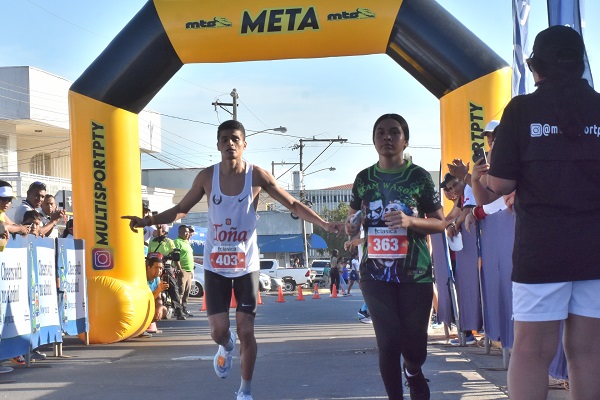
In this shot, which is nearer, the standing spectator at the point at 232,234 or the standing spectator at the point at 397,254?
the standing spectator at the point at 397,254

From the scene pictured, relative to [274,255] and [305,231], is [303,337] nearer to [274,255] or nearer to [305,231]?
[305,231]

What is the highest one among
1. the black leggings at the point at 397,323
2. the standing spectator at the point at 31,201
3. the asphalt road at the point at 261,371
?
the standing spectator at the point at 31,201

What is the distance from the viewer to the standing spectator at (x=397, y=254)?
5758mm

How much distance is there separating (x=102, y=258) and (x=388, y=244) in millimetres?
6893

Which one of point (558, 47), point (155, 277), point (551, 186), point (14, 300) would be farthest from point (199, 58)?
point (551, 186)

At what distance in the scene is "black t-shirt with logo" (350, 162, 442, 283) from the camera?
229 inches

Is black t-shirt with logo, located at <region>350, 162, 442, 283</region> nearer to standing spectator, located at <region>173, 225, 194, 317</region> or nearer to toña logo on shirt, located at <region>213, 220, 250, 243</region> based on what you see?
toña logo on shirt, located at <region>213, 220, 250, 243</region>

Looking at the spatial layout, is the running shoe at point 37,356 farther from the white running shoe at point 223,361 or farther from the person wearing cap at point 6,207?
the white running shoe at point 223,361

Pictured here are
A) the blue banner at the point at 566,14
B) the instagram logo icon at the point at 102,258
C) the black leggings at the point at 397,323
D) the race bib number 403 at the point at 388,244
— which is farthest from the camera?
the instagram logo icon at the point at 102,258

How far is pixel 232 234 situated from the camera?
7148mm

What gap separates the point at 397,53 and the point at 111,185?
393cm

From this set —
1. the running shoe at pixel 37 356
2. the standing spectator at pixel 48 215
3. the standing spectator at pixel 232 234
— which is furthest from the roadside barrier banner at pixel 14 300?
the standing spectator at pixel 232 234

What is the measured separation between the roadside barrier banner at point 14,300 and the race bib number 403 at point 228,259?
279 cm

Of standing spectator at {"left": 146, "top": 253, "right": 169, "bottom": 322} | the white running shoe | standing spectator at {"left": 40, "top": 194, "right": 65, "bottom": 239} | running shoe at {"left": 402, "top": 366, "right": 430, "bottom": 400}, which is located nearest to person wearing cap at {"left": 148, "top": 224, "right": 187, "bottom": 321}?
standing spectator at {"left": 146, "top": 253, "right": 169, "bottom": 322}
